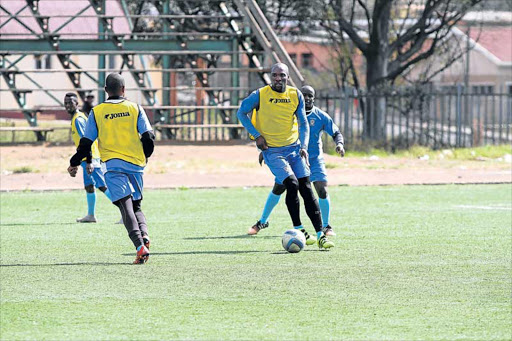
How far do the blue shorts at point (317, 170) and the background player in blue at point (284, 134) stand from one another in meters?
0.84

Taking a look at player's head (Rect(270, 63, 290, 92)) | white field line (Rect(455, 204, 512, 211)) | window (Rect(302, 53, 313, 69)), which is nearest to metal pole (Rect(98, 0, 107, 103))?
white field line (Rect(455, 204, 512, 211))

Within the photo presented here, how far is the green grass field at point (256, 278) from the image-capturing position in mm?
7273

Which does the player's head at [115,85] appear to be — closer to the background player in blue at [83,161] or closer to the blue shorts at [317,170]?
the blue shorts at [317,170]

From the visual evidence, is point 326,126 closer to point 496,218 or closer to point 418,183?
point 496,218

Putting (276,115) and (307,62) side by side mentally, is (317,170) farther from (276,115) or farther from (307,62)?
(307,62)

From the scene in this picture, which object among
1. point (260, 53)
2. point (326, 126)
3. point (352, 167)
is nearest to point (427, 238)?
point (326, 126)

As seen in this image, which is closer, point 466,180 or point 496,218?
point 496,218

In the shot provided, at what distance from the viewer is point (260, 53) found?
27.0 meters

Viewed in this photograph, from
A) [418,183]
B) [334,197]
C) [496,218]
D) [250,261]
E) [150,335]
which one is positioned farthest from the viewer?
[418,183]

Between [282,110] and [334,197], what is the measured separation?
6590mm

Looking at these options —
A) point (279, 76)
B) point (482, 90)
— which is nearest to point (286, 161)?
point (279, 76)

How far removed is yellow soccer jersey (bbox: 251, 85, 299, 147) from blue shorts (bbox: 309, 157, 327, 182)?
3.12 feet

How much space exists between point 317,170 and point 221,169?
33.7ft

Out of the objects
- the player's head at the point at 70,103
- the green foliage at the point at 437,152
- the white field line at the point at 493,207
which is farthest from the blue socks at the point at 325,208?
the green foliage at the point at 437,152
